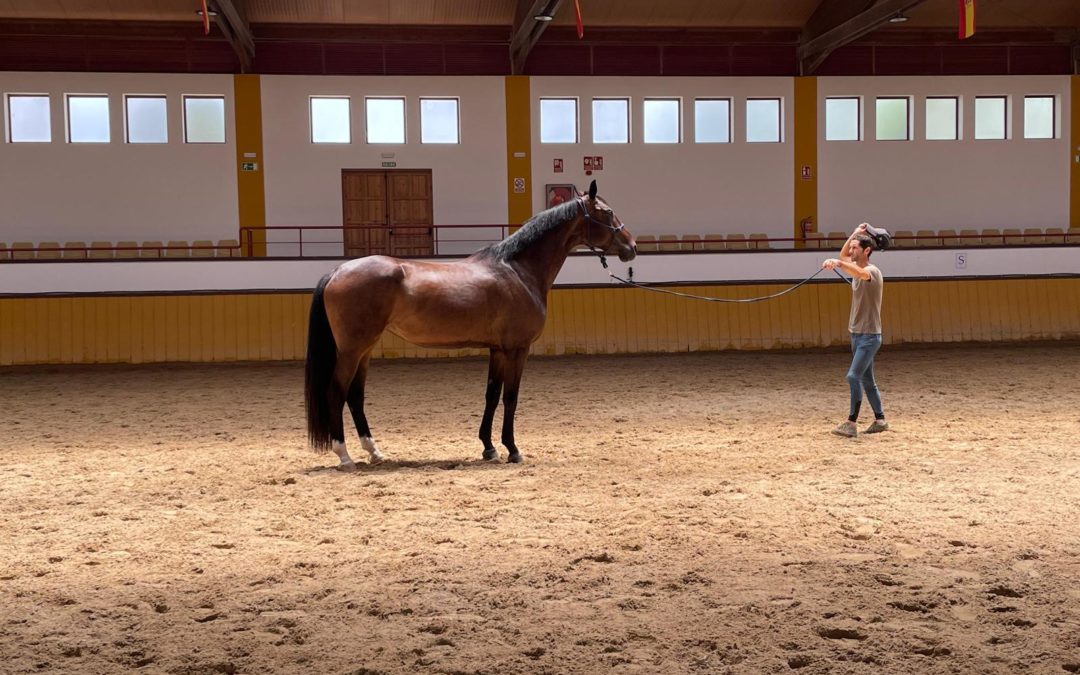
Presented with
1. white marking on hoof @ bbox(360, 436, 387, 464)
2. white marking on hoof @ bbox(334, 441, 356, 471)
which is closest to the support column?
white marking on hoof @ bbox(360, 436, 387, 464)

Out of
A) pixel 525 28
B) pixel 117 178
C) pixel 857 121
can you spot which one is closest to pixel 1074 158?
pixel 857 121

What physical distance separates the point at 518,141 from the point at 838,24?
7.88 meters

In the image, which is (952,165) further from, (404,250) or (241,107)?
(241,107)

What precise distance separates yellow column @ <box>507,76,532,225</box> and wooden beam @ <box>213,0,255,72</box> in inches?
235

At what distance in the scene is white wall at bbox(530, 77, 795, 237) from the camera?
885 inches

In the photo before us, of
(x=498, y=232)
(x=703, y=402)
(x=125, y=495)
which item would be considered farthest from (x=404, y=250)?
(x=125, y=495)

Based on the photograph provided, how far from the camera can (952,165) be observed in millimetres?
23422

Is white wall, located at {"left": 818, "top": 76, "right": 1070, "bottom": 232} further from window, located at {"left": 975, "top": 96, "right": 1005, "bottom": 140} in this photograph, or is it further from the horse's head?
the horse's head

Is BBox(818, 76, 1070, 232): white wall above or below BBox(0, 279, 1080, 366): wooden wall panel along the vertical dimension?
above

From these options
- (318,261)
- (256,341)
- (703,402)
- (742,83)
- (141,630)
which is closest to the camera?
(141,630)

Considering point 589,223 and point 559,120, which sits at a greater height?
point 559,120

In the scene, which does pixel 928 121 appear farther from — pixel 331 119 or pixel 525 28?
pixel 331 119

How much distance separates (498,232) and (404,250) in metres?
2.39

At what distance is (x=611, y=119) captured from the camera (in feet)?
74.7
